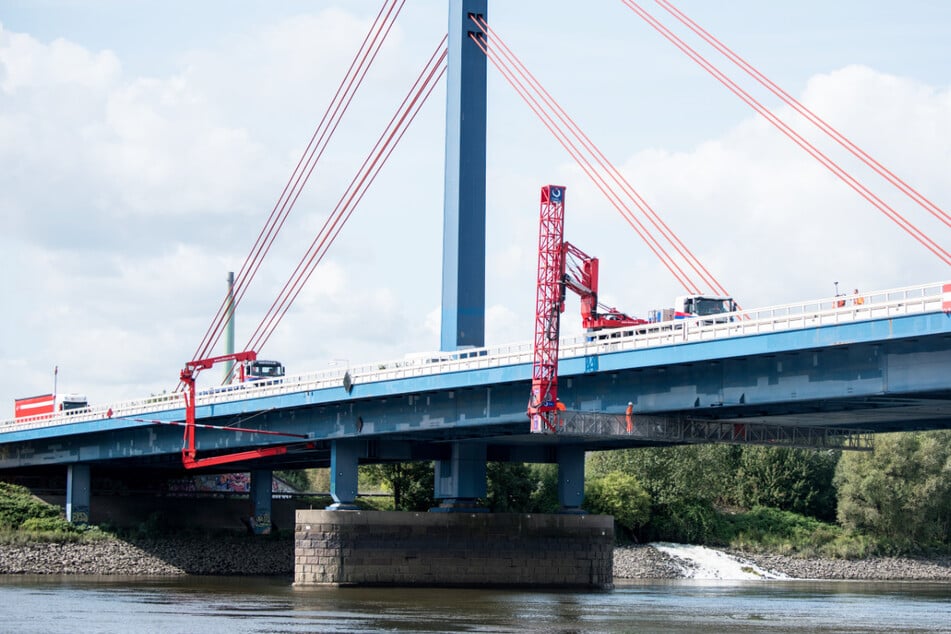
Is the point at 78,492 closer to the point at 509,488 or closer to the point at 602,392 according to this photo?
the point at 509,488

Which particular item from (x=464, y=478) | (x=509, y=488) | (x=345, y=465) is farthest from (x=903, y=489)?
(x=345, y=465)

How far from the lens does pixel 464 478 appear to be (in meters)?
87.6

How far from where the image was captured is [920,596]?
83.0 metres

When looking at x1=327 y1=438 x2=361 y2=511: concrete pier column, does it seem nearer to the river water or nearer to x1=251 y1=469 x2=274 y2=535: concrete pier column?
the river water

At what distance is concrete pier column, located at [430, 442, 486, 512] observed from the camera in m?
87.4

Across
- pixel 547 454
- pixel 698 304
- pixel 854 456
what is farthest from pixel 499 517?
pixel 854 456

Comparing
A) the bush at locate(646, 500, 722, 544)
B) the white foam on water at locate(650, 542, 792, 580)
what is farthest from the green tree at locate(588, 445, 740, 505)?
the white foam on water at locate(650, 542, 792, 580)

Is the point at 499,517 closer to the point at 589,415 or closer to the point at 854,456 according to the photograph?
the point at 589,415

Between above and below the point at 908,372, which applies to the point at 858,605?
below

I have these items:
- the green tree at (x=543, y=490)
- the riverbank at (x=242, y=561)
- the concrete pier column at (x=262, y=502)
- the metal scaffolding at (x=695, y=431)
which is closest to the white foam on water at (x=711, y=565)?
the riverbank at (x=242, y=561)

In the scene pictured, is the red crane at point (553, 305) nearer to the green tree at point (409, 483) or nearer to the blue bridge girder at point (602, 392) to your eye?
the blue bridge girder at point (602, 392)

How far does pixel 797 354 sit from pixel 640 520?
58.5 metres

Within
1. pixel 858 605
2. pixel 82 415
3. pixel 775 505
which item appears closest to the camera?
pixel 858 605

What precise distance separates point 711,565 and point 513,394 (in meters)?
40.2
